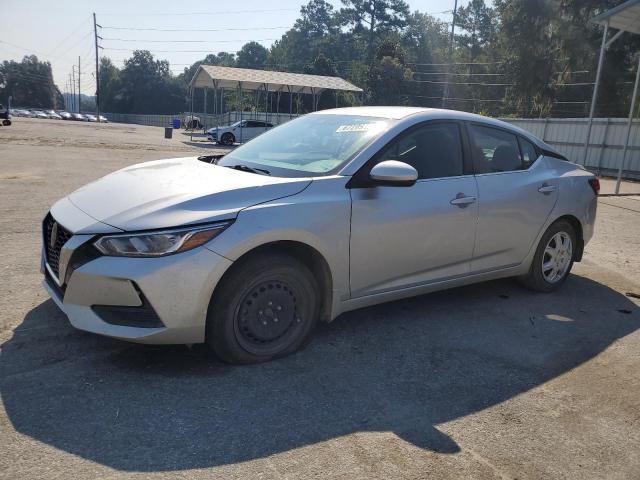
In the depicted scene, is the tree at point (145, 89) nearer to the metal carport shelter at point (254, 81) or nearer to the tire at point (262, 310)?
the metal carport shelter at point (254, 81)

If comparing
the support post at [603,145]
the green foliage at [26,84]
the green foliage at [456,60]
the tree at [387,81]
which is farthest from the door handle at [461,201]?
the green foliage at [26,84]

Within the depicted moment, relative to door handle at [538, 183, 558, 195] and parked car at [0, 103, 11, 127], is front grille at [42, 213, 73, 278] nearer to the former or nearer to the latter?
door handle at [538, 183, 558, 195]

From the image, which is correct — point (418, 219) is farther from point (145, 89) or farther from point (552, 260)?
point (145, 89)

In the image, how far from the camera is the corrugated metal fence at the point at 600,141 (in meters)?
20.2

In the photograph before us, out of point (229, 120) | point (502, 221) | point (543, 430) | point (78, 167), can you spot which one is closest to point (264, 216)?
point (543, 430)

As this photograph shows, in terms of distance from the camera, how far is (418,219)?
3891 mm

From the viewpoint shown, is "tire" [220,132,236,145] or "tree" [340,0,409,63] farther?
"tree" [340,0,409,63]

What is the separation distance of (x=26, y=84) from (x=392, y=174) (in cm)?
12803

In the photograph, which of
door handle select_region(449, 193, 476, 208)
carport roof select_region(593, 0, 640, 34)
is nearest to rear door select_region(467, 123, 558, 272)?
door handle select_region(449, 193, 476, 208)

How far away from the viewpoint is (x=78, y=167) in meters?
13.0

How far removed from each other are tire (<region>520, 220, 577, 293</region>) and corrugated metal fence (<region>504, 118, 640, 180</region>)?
16.4 meters

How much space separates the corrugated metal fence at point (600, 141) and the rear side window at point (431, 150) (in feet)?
58.7

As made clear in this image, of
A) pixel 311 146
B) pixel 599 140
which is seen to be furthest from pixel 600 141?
pixel 311 146

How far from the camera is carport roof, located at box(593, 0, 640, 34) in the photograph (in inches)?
473
